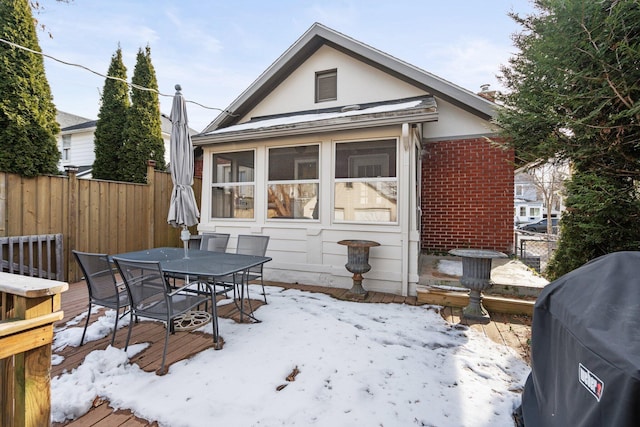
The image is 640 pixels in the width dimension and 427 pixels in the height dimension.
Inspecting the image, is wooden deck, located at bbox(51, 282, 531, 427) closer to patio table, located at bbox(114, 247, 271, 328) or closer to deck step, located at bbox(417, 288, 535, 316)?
deck step, located at bbox(417, 288, 535, 316)

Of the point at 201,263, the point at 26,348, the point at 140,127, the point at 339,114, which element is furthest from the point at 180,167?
the point at 140,127

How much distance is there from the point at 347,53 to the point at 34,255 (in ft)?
24.1

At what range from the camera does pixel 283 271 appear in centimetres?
576

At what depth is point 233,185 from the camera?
634 cm

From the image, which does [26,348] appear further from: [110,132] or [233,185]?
[110,132]

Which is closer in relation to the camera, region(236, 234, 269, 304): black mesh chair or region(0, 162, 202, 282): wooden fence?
region(236, 234, 269, 304): black mesh chair

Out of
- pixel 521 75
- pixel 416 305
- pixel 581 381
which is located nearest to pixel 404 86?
pixel 521 75

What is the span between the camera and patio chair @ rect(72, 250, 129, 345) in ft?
9.55

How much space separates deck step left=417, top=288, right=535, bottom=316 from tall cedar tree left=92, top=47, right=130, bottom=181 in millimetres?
9240

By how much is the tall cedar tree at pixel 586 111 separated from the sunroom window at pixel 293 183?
3.19 m

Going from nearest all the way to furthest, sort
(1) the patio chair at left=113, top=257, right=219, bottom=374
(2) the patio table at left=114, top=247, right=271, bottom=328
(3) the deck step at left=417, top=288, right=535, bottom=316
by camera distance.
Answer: (1) the patio chair at left=113, top=257, right=219, bottom=374 < (2) the patio table at left=114, top=247, right=271, bottom=328 < (3) the deck step at left=417, top=288, right=535, bottom=316

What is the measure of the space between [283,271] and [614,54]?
5316mm

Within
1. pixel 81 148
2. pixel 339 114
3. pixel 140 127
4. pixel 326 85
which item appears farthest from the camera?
pixel 81 148

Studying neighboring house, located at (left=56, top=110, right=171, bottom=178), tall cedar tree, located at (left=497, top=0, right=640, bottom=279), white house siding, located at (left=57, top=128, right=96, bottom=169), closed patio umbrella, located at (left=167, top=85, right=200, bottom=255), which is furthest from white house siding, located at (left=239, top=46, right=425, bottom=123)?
white house siding, located at (left=57, top=128, right=96, bottom=169)
